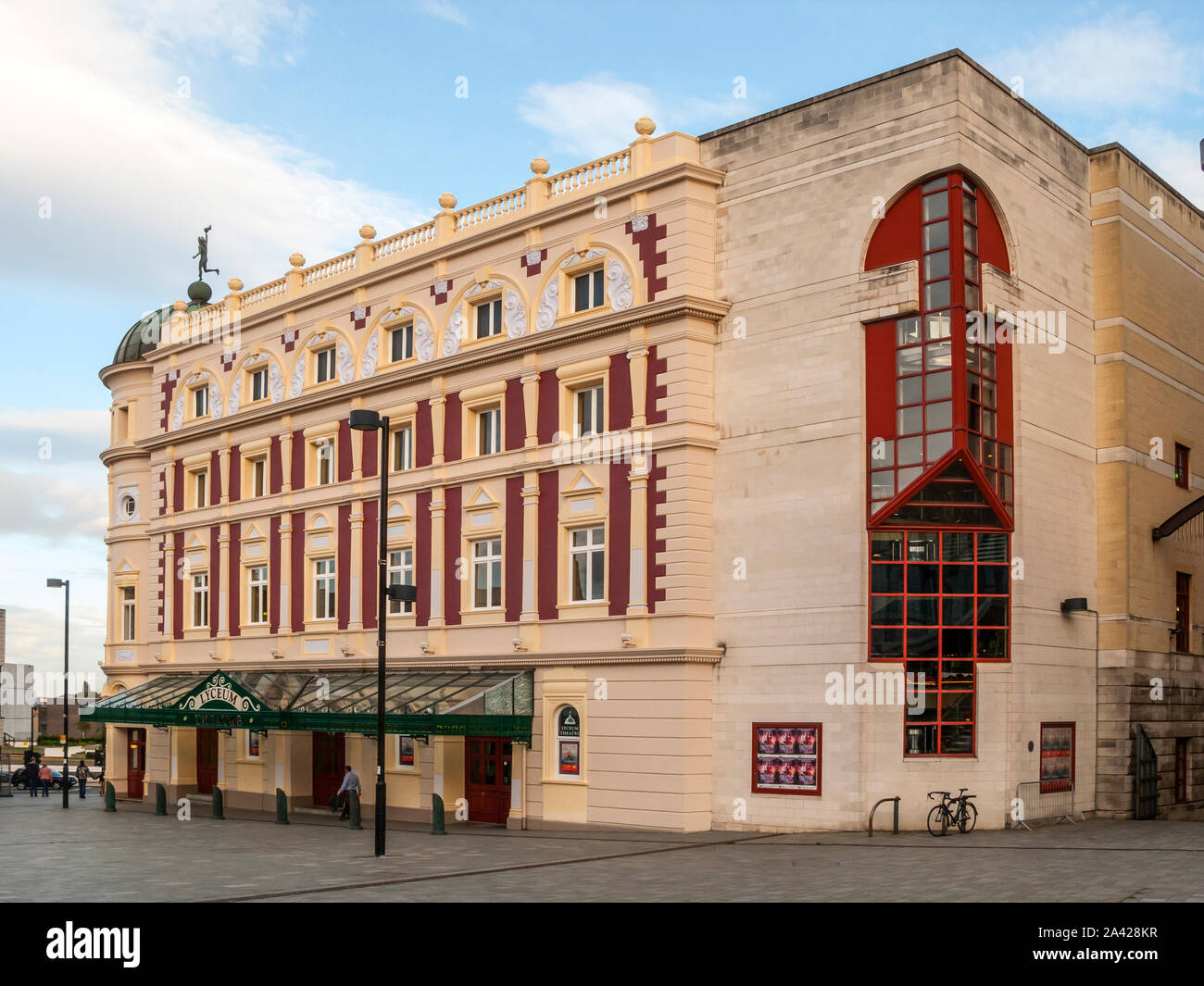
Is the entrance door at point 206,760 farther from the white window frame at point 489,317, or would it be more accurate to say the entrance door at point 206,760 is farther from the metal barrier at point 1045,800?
the metal barrier at point 1045,800

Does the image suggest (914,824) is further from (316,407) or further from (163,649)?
(163,649)

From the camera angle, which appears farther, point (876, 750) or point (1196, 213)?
point (1196, 213)

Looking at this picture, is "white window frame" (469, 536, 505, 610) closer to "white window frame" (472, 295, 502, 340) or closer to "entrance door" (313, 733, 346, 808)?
"white window frame" (472, 295, 502, 340)

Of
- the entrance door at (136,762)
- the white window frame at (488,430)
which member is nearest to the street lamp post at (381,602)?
the white window frame at (488,430)

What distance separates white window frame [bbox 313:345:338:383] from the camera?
4322 cm

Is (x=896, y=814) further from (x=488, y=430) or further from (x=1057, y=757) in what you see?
(x=488, y=430)

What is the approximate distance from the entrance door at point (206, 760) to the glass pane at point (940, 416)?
29.7m

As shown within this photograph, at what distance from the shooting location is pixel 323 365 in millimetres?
43719

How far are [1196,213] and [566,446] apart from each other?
61.8ft

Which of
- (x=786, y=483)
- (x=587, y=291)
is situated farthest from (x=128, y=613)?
(x=786, y=483)

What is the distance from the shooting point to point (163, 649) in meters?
50.1

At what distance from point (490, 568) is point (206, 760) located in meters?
17.6
